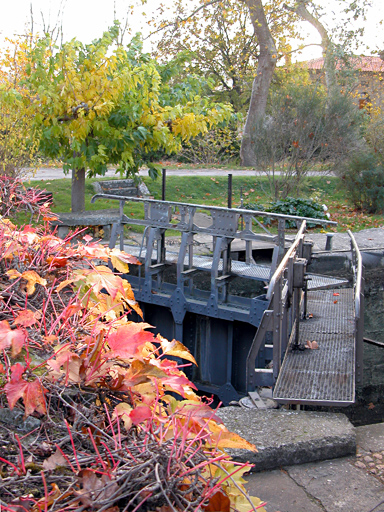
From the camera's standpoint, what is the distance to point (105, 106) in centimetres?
1009

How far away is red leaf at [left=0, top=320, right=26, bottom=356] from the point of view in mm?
1346

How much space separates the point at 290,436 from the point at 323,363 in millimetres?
1765

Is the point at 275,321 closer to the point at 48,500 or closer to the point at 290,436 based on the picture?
the point at 290,436

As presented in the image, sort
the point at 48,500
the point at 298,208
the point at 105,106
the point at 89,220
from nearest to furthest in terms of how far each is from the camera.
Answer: the point at 48,500 → the point at 105,106 → the point at 89,220 → the point at 298,208

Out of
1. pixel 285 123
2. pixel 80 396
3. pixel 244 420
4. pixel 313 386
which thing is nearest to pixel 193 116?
pixel 285 123

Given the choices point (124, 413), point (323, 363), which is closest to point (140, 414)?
point (124, 413)

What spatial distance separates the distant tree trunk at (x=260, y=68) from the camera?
78.0 feet

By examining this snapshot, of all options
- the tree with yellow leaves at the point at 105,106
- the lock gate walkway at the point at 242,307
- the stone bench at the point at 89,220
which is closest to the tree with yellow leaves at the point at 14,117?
the tree with yellow leaves at the point at 105,106

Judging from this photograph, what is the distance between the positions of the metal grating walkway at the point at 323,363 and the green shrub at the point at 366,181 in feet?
34.3

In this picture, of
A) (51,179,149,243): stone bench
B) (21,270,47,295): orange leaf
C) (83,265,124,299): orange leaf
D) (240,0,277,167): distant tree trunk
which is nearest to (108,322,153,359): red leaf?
(83,265,124,299): orange leaf

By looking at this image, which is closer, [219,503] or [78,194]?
[219,503]

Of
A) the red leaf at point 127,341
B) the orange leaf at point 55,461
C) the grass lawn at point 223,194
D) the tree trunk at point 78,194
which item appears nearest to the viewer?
the orange leaf at point 55,461

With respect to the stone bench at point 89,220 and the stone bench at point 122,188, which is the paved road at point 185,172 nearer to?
the stone bench at point 122,188

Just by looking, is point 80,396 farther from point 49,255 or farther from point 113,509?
point 49,255
